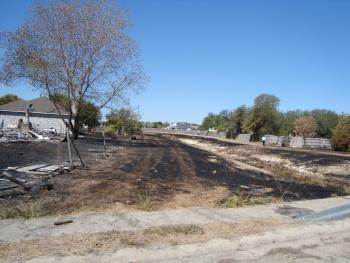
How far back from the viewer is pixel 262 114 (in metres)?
83.5

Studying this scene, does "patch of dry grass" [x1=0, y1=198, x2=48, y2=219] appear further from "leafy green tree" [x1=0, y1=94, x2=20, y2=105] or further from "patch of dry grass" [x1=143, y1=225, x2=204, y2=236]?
"leafy green tree" [x1=0, y1=94, x2=20, y2=105]

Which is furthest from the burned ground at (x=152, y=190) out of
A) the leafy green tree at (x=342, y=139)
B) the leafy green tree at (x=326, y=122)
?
the leafy green tree at (x=326, y=122)

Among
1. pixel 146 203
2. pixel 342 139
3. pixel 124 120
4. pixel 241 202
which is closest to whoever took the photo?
pixel 146 203

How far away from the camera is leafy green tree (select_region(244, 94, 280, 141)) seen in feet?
274

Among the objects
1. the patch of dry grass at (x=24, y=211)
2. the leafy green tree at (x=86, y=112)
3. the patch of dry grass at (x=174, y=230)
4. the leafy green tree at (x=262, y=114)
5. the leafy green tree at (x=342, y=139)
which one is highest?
the leafy green tree at (x=262, y=114)

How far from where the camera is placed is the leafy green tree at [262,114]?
83.6 m

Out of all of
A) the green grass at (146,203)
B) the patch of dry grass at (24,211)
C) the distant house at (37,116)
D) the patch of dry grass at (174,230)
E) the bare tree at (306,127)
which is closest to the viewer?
the patch of dry grass at (174,230)

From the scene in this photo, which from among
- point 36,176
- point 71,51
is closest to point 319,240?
point 36,176

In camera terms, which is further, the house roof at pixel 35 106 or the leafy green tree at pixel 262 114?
the leafy green tree at pixel 262 114

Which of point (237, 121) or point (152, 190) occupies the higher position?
point (237, 121)

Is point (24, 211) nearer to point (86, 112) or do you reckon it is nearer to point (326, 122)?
point (86, 112)

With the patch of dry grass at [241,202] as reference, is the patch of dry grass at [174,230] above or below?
below

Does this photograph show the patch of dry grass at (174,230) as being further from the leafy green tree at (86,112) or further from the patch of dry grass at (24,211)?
the leafy green tree at (86,112)


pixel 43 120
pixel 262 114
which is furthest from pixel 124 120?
pixel 262 114
